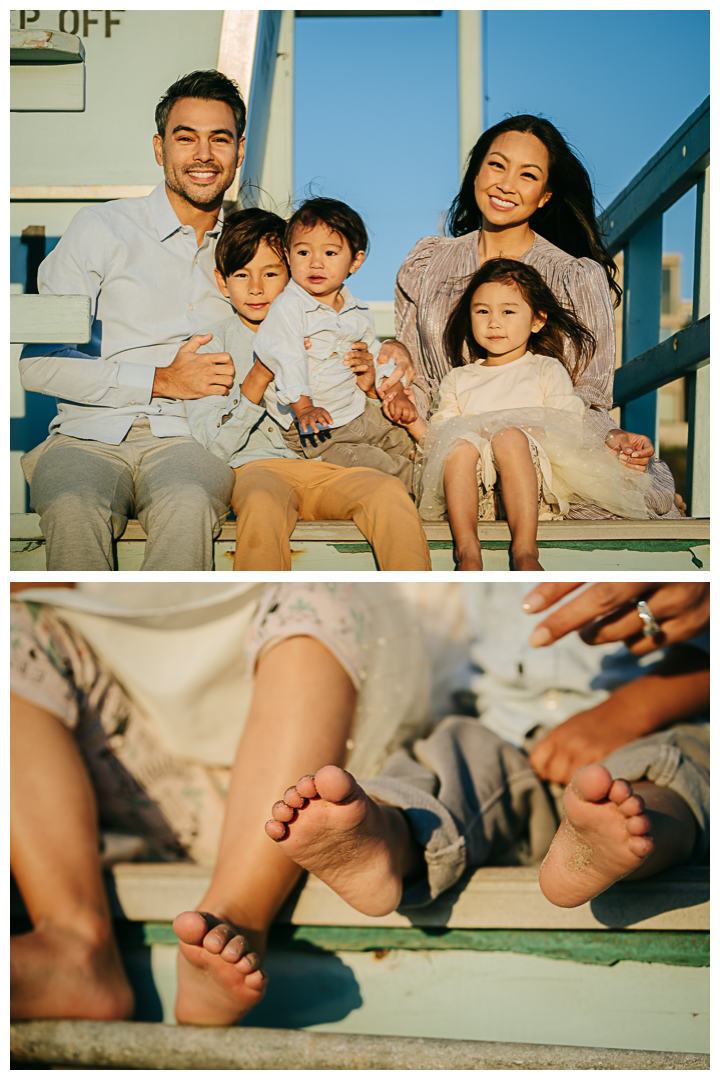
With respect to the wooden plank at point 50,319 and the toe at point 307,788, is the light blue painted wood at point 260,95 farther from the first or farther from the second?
the toe at point 307,788

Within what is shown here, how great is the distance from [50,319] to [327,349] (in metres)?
0.50

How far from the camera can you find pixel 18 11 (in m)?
1.71

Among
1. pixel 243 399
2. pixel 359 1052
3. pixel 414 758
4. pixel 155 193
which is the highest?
pixel 155 193

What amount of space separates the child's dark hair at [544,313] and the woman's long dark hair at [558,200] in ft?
0.50

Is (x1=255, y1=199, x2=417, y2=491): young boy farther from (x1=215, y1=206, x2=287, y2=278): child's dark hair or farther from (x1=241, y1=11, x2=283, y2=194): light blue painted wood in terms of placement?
(x1=241, y1=11, x2=283, y2=194): light blue painted wood

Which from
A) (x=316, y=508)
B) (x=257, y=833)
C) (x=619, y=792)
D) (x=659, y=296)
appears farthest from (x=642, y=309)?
(x=257, y=833)

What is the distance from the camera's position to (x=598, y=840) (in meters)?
0.88

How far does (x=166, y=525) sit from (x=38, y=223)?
0.94m

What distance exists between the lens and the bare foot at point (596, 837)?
0.85 metres

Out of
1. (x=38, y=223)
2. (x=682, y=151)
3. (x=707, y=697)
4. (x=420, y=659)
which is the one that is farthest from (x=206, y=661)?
(x=682, y=151)

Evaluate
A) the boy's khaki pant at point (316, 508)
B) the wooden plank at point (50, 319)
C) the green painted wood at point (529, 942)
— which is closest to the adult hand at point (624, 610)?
the boy's khaki pant at point (316, 508)

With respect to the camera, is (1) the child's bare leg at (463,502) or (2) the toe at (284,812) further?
(1) the child's bare leg at (463,502)

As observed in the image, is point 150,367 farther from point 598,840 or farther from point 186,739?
point 598,840

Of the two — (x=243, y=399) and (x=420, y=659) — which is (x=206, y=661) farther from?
(x=243, y=399)
